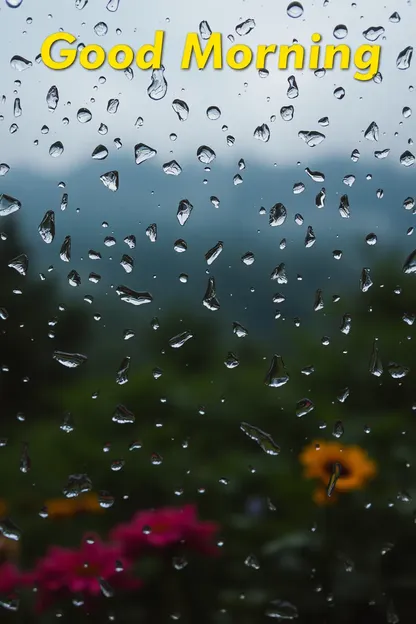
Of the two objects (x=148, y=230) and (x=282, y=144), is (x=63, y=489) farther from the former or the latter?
(x=282, y=144)

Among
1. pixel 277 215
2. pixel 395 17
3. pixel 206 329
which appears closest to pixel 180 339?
pixel 206 329

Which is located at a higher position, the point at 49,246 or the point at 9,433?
the point at 49,246

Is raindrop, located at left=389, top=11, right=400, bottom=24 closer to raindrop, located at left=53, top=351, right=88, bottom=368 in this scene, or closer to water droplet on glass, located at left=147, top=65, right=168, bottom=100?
water droplet on glass, located at left=147, top=65, right=168, bottom=100

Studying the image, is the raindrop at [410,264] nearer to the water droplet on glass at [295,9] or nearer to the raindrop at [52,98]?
the water droplet on glass at [295,9]

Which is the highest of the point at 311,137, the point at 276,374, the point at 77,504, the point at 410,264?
the point at 311,137

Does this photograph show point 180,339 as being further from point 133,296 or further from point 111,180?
point 111,180

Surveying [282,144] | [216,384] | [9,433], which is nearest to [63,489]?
[9,433]
